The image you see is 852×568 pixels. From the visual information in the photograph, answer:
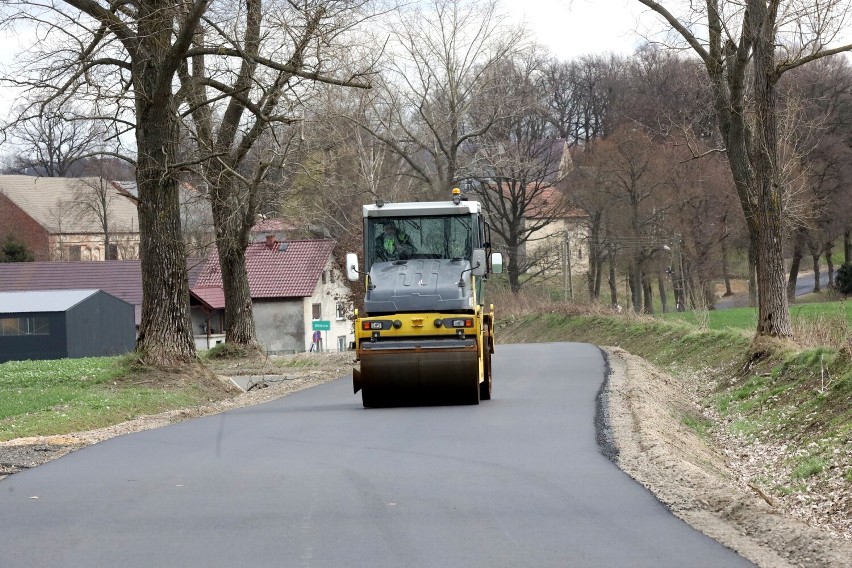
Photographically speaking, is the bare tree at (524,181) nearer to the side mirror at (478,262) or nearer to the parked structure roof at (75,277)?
the parked structure roof at (75,277)

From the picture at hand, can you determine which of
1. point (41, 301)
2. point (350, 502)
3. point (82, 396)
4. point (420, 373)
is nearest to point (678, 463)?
point (350, 502)

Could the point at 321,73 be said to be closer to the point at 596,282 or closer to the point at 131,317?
the point at 131,317

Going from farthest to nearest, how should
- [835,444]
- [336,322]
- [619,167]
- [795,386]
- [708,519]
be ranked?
1. [336,322]
2. [619,167]
3. [795,386]
4. [835,444]
5. [708,519]

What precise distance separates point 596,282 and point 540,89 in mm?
14134

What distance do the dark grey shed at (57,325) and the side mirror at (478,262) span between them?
37898 millimetres

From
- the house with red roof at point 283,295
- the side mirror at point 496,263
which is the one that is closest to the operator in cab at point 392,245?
the side mirror at point 496,263

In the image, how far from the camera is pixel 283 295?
63062 millimetres

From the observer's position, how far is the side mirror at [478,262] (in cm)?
1741

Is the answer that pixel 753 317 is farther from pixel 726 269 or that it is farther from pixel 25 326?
pixel 25 326

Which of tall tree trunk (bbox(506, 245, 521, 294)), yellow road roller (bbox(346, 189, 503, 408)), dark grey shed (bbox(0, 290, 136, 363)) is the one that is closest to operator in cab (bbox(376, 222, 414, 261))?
yellow road roller (bbox(346, 189, 503, 408))

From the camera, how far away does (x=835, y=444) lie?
12023 millimetres

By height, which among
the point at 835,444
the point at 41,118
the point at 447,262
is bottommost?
the point at 835,444

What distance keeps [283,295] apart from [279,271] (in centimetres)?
227

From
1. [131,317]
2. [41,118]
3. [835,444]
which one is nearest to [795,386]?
[835,444]
